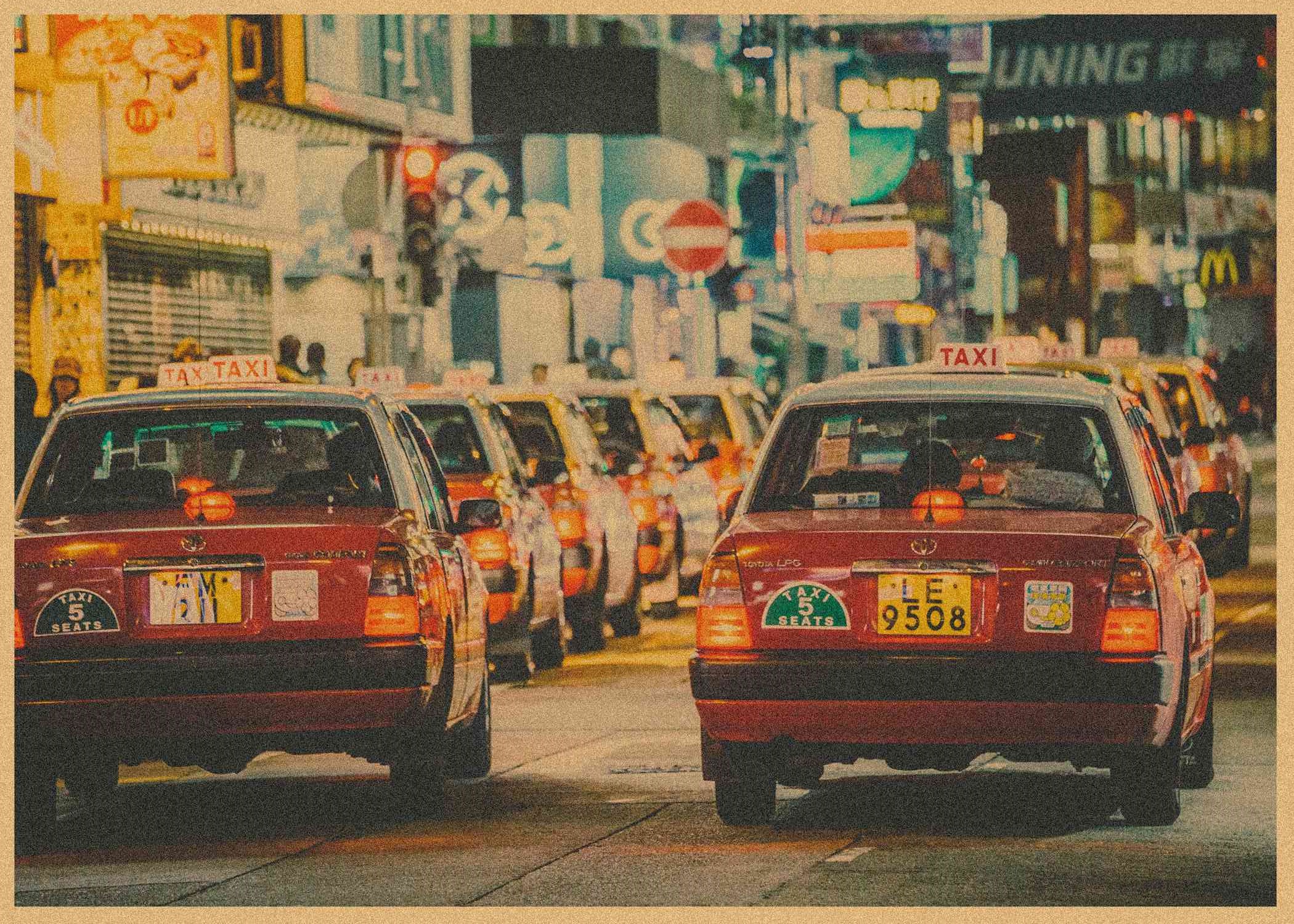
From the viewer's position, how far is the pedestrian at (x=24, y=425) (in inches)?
637

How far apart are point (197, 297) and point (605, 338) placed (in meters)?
16.6

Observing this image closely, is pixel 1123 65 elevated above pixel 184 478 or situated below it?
above

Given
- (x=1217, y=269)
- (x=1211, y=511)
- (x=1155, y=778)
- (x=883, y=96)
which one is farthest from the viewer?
(x=1217, y=269)

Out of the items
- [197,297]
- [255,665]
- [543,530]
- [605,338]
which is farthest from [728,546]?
[605,338]

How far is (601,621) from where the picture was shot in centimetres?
1839

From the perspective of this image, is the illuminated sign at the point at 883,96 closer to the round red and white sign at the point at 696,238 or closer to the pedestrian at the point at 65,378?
the round red and white sign at the point at 696,238

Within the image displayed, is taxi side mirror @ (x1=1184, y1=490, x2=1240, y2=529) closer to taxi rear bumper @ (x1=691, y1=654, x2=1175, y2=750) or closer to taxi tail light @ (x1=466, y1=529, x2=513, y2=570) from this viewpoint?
taxi rear bumper @ (x1=691, y1=654, x2=1175, y2=750)

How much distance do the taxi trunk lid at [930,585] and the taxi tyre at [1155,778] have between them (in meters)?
0.46

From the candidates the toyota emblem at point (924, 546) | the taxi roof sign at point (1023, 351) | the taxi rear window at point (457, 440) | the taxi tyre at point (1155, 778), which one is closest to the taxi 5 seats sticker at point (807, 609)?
the toyota emblem at point (924, 546)

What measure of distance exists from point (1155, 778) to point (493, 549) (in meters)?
6.33

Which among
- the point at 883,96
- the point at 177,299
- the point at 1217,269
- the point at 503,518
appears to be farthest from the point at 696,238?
the point at 1217,269

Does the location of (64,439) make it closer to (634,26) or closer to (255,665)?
(255,665)

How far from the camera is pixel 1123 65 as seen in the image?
6050 cm

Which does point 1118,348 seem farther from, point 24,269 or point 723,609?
point 723,609
